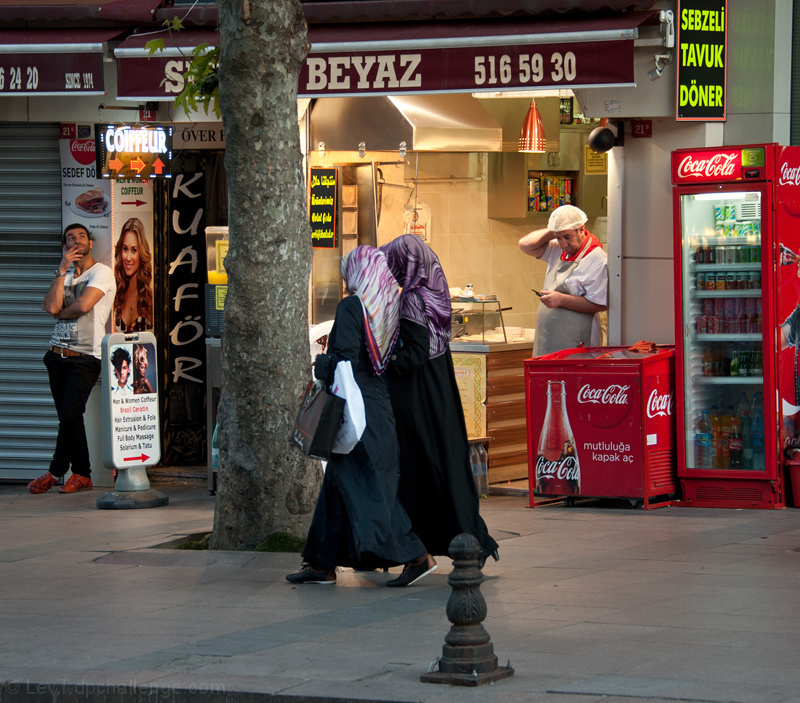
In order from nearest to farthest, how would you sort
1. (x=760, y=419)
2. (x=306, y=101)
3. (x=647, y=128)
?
(x=760, y=419), (x=647, y=128), (x=306, y=101)

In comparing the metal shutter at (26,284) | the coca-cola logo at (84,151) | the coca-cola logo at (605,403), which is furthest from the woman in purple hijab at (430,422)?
the metal shutter at (26,284)

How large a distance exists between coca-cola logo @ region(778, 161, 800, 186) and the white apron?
1.77 m

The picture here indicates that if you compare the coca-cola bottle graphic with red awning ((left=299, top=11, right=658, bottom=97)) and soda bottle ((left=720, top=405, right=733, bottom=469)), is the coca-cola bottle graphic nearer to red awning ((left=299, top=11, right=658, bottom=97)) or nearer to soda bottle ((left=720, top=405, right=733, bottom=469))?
soda bottle ((left=720, top=405, right=733, bottom=469))

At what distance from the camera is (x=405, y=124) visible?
11336mm

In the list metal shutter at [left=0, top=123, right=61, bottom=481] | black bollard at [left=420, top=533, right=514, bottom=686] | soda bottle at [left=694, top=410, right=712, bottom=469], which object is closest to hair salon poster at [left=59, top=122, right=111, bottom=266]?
metal shutter at [left=0, top=123, right=61, bottom=481]

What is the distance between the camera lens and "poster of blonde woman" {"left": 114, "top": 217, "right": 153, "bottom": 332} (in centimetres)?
1204

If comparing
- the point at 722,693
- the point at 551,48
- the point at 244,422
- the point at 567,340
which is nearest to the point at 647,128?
the point at 551,48

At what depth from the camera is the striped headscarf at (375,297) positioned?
7020 millimetres

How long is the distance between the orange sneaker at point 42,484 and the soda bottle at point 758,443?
19.3ft

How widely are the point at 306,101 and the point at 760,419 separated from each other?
4658 millimetres

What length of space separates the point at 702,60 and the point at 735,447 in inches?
115

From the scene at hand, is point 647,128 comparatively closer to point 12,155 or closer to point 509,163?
point 509,163

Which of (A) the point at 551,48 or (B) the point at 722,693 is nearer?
(B) the point at 722,693

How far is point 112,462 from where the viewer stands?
10.7 metres
